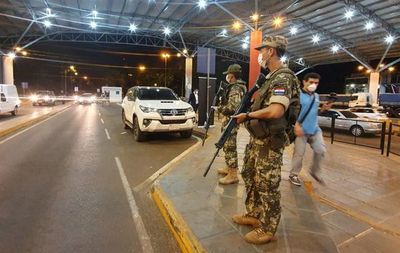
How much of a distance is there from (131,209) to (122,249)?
109cm

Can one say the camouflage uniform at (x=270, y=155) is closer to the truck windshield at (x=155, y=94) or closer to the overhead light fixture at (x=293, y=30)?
the truck windshield at (x=155, y=94)

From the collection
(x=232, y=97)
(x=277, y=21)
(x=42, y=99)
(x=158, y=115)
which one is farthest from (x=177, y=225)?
(x=42, y=99)

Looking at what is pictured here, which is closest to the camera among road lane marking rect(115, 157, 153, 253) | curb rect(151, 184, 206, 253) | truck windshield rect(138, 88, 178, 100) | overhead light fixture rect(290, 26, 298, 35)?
curb rect(151, 184, 206, 253)

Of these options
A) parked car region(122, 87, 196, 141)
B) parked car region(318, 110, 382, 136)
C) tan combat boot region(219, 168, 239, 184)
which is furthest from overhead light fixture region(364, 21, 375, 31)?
tan combat boot region(219, 168, 239, 184)

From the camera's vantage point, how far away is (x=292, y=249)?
10.1ft

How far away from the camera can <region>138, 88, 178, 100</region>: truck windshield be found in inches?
423

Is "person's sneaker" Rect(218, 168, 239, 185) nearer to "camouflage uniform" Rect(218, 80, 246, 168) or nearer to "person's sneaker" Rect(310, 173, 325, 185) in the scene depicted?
"camouflage uniform" Rect(218, 80, 246, 168)

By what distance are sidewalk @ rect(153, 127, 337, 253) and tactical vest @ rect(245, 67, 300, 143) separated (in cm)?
117

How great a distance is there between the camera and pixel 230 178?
5.14 metres

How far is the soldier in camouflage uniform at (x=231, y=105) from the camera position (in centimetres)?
488

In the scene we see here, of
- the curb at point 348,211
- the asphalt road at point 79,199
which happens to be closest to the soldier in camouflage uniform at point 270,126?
the asphalt road at point 79,199

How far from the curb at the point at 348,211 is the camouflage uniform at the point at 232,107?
1299mm

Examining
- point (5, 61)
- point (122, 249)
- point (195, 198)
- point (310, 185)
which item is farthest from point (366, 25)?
point (5, 61)

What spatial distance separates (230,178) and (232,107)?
1.21 metres
